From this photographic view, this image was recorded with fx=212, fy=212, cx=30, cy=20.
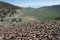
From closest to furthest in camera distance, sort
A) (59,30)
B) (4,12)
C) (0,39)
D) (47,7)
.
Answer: (0,39), (59,30), (4,12), (47,7)

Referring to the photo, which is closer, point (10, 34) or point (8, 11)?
point (10, 34)

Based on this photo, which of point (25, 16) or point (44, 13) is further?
point (44, 13)

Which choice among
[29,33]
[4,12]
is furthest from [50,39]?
[4,12]

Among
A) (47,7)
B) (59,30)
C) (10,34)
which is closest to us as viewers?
(10,34)

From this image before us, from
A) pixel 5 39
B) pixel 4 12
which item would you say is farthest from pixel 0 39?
pixel 4 12

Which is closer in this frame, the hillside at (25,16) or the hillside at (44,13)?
the hillside at (25,16)

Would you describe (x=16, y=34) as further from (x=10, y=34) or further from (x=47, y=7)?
(x=47, y=7)

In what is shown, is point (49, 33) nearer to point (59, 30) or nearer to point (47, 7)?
point (59, 30)

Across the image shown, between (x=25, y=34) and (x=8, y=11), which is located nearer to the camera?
(x=25, y=34)

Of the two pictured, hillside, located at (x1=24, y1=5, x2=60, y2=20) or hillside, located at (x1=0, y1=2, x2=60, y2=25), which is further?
hillside, located at (x1=24, y1=5, x2=60, y2=20)

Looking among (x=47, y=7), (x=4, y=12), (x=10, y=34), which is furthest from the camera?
(x=47, y=7)
